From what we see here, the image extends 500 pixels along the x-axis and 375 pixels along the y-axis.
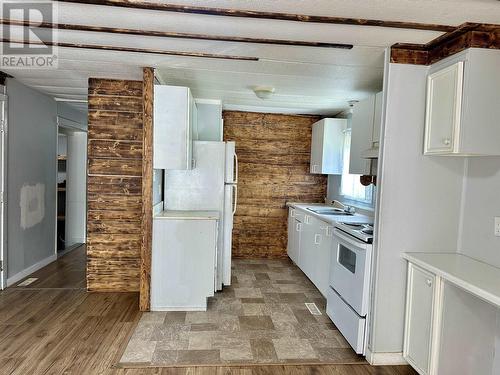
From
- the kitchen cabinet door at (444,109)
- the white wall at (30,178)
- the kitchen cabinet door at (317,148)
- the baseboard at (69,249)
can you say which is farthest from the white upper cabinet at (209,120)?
the baseboard at (69,249)

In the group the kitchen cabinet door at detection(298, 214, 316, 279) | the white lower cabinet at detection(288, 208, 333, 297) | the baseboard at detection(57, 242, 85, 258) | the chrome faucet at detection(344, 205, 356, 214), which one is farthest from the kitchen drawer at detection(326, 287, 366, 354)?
the baseboard at detection(57, 242, 85, 258)

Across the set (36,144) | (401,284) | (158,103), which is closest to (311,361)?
(401,284)

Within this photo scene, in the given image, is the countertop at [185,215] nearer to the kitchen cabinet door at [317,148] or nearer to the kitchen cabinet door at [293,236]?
the kitchen cabinet door at [293,236]

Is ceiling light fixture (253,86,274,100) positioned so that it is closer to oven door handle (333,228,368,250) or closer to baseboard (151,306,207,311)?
oven door handle (333,228,368,250)

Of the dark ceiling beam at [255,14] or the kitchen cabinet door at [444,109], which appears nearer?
the dark ceiling beam at [255,14]

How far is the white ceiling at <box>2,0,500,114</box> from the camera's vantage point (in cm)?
183

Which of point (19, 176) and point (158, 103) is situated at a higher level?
point (158, 103)

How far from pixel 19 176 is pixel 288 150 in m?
3.66

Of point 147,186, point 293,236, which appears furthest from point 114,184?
point 293,236

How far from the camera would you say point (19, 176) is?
3.86 meters

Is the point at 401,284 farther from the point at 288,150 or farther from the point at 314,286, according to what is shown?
the point at 288,150

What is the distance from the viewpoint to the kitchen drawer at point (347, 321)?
2.51 metres

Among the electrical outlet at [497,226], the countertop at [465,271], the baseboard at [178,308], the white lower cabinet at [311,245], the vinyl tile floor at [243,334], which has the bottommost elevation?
the vinyl tile floor at [243,334]

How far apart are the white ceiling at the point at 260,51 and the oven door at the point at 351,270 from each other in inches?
58.7
